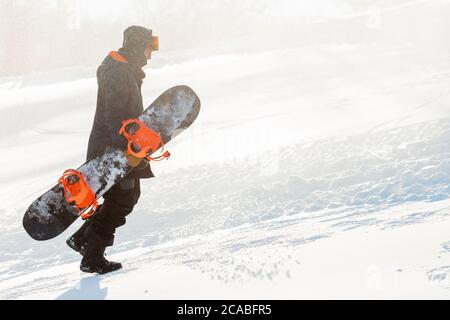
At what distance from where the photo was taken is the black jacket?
11.5ft

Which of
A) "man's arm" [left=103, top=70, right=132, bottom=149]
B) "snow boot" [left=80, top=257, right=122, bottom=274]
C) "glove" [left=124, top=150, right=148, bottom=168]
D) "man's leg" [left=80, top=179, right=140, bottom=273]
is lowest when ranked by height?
"snow boot" [left=80, top=257, right=122, bottom=274]

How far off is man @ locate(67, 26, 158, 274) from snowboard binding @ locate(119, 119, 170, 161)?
0.06 metres

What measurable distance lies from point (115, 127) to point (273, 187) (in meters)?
2.53

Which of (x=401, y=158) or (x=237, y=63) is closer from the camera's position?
(x=401, y=158)

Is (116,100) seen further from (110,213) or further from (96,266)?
(96,266)

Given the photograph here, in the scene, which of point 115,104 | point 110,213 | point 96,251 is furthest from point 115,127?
point 96,251

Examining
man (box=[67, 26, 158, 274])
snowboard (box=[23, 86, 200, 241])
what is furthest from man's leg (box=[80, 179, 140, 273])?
snowboard (box=[23, 86, 200, 241])

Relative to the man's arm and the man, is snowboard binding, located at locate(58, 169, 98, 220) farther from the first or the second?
the man's arm

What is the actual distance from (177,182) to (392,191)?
2288 millimetres

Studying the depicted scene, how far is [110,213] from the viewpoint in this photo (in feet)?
12.2

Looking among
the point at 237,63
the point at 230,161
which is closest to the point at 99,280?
the point at 230,161

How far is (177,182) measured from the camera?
6285mm
